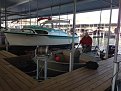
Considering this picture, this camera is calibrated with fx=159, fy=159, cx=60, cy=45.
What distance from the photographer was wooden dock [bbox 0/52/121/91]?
2.97 metres

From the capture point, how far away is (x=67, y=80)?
3.47 meters

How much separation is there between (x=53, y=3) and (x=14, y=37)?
396cm

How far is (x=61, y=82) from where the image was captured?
3316 millimetres

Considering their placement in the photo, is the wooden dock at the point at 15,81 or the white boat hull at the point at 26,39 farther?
the white boat hull at the point at 26,39

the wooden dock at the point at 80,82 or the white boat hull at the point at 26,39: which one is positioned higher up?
the white boat hull at the point at 26,39

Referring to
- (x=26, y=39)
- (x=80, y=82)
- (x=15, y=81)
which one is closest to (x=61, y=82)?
(x=80, y=82)

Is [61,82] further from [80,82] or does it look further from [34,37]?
[34,37]

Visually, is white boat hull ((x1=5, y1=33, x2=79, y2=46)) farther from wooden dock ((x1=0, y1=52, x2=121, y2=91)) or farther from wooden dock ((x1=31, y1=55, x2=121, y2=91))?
wooden dock ((x1=31, y1=55, x2=121, y2=91))

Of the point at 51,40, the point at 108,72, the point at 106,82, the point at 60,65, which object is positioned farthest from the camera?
the point at 51,40

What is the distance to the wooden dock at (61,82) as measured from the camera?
9.75 feet

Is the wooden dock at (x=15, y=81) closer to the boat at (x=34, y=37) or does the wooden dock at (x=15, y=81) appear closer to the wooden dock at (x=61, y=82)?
the wooden dock at (x=61, y=82)

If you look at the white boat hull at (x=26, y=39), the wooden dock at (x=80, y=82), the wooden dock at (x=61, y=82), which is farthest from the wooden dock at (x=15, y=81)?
the white boat hull at (x=26, y=39)

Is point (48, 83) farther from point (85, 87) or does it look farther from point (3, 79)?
point (3, 79)

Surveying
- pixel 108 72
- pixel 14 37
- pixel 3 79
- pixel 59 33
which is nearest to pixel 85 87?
pixel 108 72
